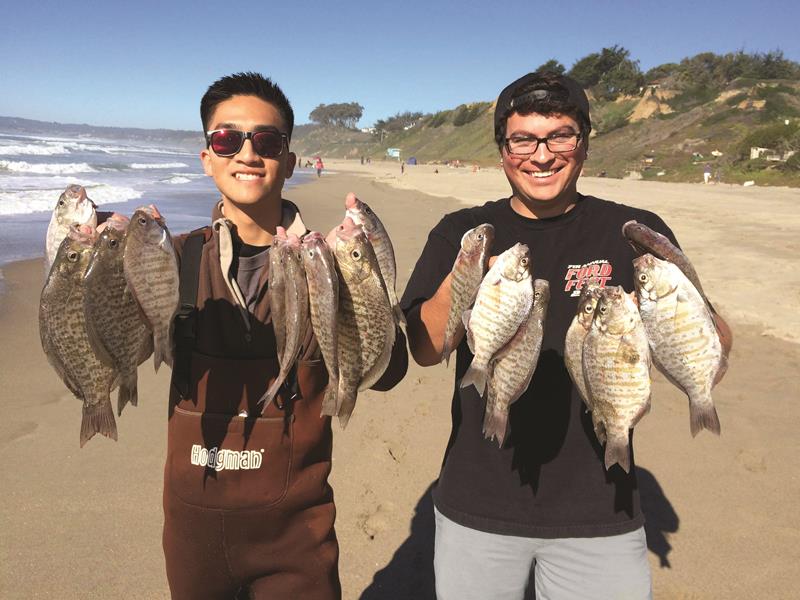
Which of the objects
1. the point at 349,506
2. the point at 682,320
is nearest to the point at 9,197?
the point at 349,506

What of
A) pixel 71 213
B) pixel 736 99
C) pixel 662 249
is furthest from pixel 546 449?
pixel 736 99

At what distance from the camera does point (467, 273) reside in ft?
7.97

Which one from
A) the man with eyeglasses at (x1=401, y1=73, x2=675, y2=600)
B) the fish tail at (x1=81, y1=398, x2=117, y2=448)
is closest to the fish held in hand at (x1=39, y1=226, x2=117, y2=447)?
the fish tail at (x1=81, y1=398, x2=117, y2=448)

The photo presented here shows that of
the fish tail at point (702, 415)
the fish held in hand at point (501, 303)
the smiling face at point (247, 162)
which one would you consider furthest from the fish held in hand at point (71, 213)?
the fish tail at point (702, 415)

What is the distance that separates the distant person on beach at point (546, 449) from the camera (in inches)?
102

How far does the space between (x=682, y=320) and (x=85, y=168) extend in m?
42.5

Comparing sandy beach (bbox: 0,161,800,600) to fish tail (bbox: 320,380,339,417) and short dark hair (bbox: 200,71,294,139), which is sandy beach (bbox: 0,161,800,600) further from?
short dark hair (bbox: 200,71,294,139)

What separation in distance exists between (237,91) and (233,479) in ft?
6.26

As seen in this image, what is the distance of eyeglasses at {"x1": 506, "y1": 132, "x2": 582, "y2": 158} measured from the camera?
2.65m

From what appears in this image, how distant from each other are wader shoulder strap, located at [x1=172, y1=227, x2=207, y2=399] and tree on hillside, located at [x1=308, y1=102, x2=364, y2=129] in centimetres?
18980

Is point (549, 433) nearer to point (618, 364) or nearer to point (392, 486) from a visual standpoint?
point (618, 364)

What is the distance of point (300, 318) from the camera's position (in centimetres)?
226

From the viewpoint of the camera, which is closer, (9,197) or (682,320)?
(682,320)

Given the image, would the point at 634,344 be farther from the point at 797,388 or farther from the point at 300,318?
the point at 797,388
